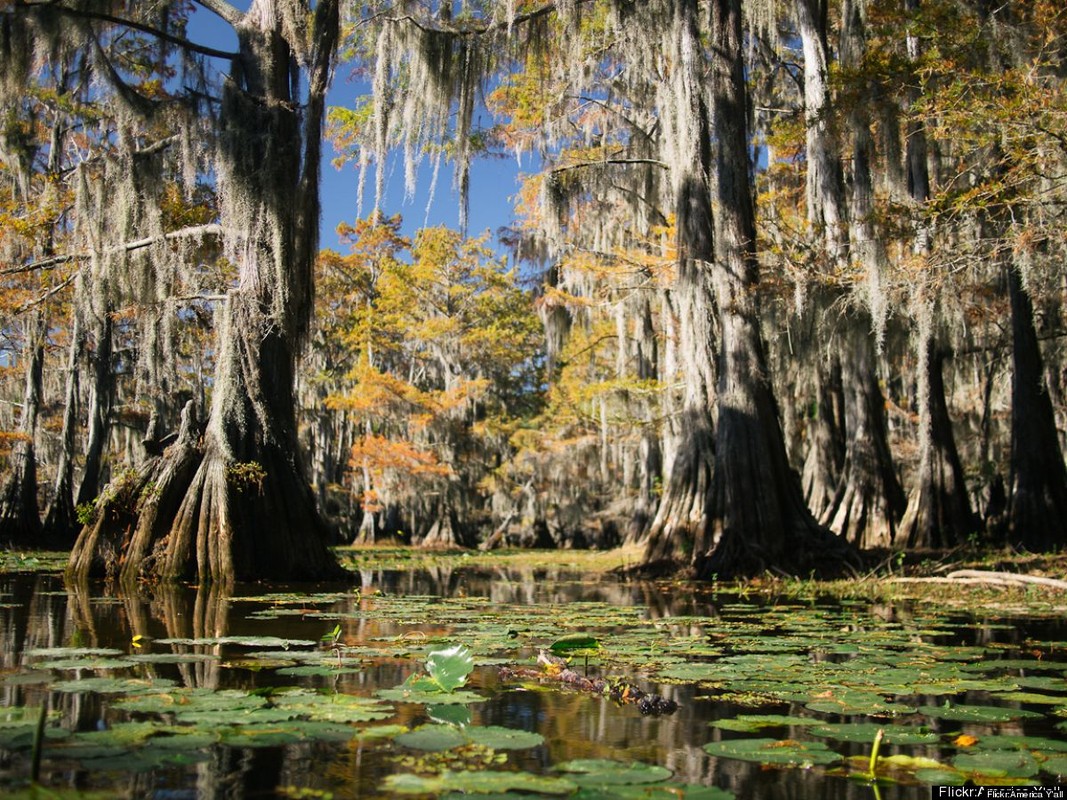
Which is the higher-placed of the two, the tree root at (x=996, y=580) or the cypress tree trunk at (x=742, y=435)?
the cypress tree trunk at (x=742, y=435)

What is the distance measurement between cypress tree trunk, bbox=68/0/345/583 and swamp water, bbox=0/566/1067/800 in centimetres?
208

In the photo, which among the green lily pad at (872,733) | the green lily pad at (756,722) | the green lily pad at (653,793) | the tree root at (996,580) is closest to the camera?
the green lily pad at (653,793)

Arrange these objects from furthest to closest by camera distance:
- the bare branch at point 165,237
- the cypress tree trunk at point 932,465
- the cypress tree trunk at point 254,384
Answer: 1. the cypress tree trunk at point 932,465
2. the bare branch at point 165,237
3. the cypress tree trunk at point 254,384

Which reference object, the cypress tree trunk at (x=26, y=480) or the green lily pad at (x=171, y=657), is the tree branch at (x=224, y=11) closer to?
the green lily pad at (x=171, y=657)

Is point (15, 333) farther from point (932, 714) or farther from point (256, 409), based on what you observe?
point (932, 714)

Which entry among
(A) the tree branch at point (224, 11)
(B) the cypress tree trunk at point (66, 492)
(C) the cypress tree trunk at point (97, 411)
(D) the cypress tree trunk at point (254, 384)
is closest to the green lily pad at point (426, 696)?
(D) the cypress tree trunk at point (254, 384)

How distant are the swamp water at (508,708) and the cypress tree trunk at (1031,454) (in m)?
6.50

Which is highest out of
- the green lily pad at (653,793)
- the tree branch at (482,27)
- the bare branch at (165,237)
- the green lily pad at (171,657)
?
the tree branch at (482,27)

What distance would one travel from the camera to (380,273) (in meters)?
25.7

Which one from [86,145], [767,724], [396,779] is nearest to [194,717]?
[396,779]

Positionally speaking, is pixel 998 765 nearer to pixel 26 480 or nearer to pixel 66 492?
pixel 26 480

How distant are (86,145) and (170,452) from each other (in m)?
13.6

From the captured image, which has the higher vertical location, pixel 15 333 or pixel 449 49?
pixel 449 49

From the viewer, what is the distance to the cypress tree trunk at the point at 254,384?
654 centimetres
